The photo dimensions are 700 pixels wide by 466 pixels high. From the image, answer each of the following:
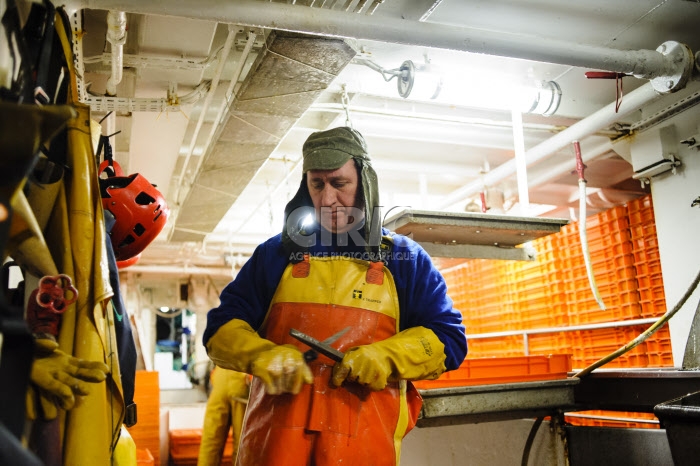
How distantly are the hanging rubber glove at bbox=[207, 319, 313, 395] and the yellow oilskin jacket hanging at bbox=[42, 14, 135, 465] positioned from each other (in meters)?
0.44

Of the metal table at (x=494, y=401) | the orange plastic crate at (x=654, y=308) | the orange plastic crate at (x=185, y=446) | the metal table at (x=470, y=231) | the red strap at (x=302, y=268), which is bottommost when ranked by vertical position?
the orange plastic crate at (x=185, y=446)

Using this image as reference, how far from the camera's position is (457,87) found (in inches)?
164

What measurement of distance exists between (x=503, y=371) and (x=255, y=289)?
1984 millimetres

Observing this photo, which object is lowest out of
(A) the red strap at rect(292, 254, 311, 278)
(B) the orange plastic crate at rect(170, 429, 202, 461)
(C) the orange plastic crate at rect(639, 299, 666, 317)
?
(B) the orange plastic crate at rect(170, 429, 202, 461)

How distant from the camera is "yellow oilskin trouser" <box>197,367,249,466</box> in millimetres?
5156

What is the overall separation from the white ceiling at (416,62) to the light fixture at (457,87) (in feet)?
0.10

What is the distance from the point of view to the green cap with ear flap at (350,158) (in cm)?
226

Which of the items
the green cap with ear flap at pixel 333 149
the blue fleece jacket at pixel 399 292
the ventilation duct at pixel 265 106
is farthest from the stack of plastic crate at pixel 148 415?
the green cap with ear flap at pixel 333 149

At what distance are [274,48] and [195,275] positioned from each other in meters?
8.14

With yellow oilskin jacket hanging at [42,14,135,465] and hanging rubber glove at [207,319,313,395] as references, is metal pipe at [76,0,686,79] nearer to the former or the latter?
yellow oilskin jacket hanging at [42,14,135,465]

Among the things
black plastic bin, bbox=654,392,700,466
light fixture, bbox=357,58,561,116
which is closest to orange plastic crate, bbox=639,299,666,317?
light fixture, bbox=357,58,561,116

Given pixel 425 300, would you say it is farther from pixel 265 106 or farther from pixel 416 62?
pixel 416 62

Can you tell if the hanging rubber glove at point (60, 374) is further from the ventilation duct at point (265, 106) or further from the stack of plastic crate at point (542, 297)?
the stack of plastic crate at point (542, 297)

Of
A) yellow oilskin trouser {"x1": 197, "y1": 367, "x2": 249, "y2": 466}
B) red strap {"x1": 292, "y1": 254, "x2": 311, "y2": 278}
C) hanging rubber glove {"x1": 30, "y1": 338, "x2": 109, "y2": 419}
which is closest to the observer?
hanging rubber glove {"x1": 30, "y1": 338, "x2": 109, "y2": 419}
